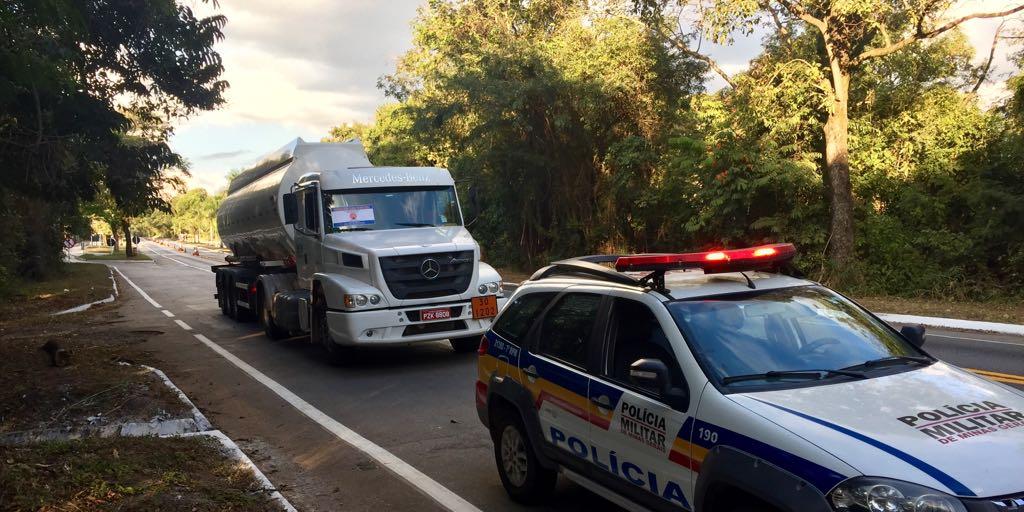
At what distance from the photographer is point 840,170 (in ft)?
66.1

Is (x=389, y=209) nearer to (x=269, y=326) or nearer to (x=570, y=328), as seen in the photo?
(x=269, y=326)

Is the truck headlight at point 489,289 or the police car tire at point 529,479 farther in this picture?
the truck headlight at point 489,289

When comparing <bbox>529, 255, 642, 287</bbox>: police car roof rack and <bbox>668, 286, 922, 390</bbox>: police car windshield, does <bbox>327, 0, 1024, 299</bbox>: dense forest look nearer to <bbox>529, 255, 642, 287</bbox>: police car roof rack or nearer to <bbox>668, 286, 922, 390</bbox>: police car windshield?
<bbox>529, 255, 642, 287</bbox>: police car roof rack

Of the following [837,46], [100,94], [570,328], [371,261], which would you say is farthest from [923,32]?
[100,94]

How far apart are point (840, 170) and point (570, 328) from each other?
17.5m

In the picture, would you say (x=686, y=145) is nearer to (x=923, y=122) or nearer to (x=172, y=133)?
(x=923, y=122)

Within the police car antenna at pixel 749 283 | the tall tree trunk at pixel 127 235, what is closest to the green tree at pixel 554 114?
the police car antenna at pixel 749 283

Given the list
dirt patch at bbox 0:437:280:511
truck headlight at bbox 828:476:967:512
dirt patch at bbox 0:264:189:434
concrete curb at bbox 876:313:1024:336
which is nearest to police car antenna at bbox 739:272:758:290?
truck headlight at bbox 828:476:967:512

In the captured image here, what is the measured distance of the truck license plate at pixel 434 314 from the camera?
11.0 meters

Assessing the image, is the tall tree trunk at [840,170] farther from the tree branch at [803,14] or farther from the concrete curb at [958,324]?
the concrete curb at [958,324]

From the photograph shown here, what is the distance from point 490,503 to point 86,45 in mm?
18028

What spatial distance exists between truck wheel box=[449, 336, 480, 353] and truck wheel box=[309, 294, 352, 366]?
167cm

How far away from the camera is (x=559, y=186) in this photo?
30.1 metres

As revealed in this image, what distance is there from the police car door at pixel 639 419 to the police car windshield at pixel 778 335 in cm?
21
